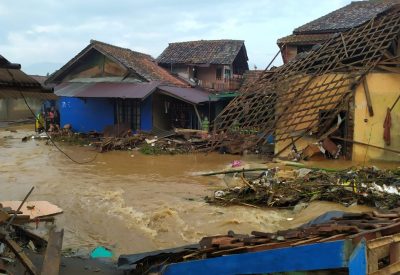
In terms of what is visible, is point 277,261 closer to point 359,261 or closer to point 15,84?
point 359,261

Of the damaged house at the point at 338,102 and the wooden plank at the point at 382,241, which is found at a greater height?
the damaged house at the point at 338,102

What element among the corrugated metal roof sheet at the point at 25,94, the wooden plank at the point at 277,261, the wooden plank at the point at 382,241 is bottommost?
the wooden plank at the point at 277,261

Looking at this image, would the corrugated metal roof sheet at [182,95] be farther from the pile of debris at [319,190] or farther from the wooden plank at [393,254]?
the wooden plank at [393,254]

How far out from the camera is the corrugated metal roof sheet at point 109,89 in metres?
19.0

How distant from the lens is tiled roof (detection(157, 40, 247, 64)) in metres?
A: 26.2

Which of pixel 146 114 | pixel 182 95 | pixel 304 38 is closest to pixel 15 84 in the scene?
pixel 182 95

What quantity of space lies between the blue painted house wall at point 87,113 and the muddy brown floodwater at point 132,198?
485 cm

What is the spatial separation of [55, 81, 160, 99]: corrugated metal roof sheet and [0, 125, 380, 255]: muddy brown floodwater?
3.38m

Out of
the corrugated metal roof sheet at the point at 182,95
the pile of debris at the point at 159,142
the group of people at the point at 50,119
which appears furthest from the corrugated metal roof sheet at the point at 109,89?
the group of people at the point at 50,119

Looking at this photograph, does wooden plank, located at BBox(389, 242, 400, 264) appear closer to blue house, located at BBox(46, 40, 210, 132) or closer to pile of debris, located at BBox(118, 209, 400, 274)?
pile of debris, located at BBox(118, 209, 400, 274)

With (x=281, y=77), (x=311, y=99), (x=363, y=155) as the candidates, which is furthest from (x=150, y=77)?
(x=363, y=155)

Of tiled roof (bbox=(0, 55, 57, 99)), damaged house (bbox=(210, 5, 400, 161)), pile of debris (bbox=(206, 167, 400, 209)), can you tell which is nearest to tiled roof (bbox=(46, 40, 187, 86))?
damaged house (bbox=(210, 5, 400, 161))

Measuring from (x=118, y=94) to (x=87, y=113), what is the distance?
13.6ft

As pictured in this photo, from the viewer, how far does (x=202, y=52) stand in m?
27.3
